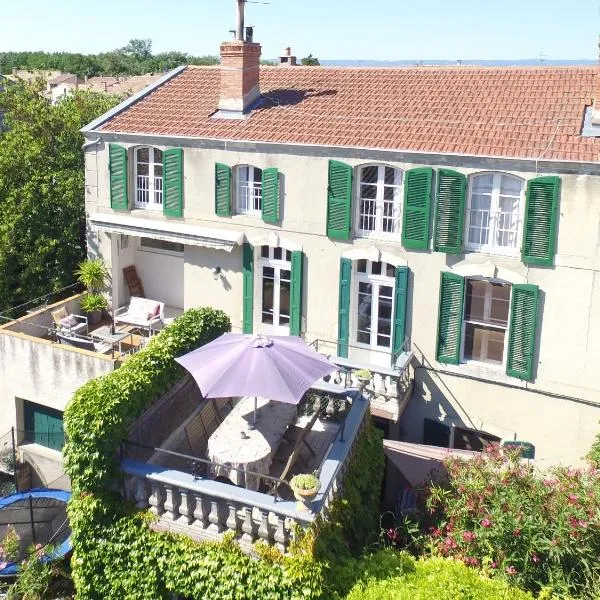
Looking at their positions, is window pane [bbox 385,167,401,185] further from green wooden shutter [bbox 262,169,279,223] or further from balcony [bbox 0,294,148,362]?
balcony [bbox 0,294,148,362]

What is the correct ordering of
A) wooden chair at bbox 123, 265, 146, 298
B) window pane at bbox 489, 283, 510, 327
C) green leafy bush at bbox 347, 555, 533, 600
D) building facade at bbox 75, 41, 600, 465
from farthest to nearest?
wooden chair at bbox 123, 265, 146, 298
window pane at bbox 489, 283, 510, 327
building facade at bbox 75, 41, 600, 465
green leafy bush at bbox 347, 555, 533, 600

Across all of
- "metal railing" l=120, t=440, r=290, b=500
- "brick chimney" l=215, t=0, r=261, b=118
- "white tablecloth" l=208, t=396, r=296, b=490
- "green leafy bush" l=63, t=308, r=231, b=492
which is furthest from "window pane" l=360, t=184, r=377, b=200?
"metal railing" l=120, t=440, r=290, b=500

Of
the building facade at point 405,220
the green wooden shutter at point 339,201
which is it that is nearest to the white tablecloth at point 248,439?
the building facade at point 405,220

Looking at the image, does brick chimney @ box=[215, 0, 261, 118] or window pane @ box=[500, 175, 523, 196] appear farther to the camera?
brick chimney @ box=[215, 0, 261, 118]

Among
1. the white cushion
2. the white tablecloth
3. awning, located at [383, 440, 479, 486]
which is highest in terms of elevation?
the white tablecloth

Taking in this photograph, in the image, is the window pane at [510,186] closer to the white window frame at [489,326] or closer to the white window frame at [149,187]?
the white window frame at [489,326]

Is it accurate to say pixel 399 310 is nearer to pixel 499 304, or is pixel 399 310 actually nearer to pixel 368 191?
pixel 499 304
